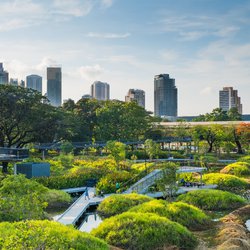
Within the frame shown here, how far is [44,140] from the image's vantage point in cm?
4906

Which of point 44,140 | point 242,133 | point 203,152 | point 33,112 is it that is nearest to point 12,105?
point 33,112

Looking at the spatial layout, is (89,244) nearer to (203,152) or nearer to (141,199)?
(141,199)

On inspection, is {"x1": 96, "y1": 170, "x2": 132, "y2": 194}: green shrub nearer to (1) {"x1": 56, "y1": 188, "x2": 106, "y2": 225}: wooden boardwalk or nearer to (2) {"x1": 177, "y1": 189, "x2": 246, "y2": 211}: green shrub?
(1) {"x1": 56, "y1": 188, "x2": 106, "y2": 225}: wooden boardwalk

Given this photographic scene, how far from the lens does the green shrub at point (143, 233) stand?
13516mm

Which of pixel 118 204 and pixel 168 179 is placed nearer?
pixel 118 204

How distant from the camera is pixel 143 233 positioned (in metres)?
13.7

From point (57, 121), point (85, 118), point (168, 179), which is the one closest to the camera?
point (168, 179)

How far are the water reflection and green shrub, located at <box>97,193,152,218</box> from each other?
15.6 inches

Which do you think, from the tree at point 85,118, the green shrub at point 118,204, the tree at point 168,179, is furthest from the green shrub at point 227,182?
the tree at point 85,118

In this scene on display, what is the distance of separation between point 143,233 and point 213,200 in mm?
8428

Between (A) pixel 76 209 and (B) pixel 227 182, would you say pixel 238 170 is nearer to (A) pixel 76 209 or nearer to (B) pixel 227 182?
(B) pixel 227 182

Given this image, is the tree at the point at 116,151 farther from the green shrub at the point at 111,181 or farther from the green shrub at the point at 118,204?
the green shrub at the point at 118,204

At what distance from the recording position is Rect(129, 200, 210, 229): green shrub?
16.7 meters

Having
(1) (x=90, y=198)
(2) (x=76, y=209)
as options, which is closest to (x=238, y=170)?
(1) (x=90, y=198)
